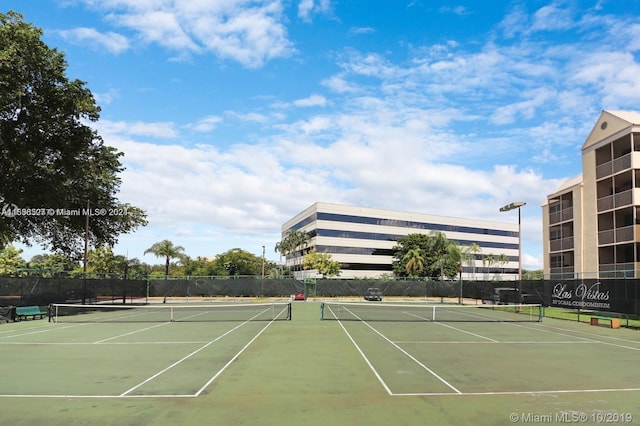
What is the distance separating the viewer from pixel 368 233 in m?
104

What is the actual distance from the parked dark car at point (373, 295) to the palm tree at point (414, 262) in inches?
1175

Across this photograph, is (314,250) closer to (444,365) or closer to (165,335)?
(165,335)

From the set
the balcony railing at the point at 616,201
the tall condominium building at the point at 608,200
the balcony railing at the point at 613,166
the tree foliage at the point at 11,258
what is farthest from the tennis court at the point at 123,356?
the tree foliage at the point at 11,258

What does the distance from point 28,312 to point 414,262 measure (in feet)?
232

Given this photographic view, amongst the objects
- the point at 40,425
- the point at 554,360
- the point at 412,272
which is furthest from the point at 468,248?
the point at 40,425

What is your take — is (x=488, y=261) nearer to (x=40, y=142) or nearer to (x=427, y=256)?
(x=427, y=256)

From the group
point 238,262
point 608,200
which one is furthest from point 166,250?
point 608,200

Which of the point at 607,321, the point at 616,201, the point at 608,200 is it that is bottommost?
the point at 607,321

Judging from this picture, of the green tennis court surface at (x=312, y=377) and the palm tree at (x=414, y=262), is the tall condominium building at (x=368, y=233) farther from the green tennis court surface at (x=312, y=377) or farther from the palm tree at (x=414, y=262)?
the green tennis court surface at (x=312, y=377)

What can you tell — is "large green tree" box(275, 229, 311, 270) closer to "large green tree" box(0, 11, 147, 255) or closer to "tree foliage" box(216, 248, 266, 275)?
"tree foliage" box(216, 248, 266, 275)

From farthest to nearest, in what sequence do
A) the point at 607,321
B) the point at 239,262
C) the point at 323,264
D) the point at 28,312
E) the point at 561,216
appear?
1. the point at 239,262
2. the point at 323,264
3. the point at 561,216
4. the point at 28,312
5. the point at 607,321

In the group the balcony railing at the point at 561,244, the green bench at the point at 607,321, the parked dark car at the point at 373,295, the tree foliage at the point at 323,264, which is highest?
the balcony railing at the point at 561,244

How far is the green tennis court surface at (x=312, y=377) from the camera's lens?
9.62 metres

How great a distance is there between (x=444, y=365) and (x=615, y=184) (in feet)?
128
